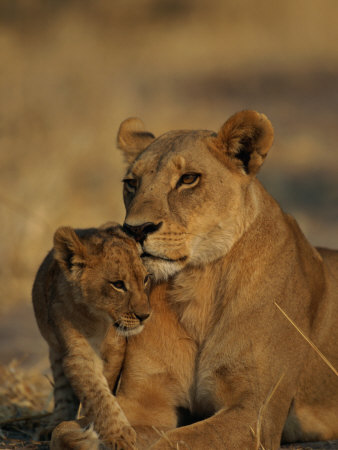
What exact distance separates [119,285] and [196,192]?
1.62 feet

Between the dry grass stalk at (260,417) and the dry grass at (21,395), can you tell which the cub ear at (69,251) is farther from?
the dry grass at (21,395)

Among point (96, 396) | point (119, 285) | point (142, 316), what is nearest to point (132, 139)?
point (119, 285)

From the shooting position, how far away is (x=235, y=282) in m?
3.53

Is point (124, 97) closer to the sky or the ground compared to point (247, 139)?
closer to the sky

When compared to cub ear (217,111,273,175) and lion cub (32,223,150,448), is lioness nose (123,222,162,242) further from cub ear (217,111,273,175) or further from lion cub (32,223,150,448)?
cub ear (217,111,273,175)

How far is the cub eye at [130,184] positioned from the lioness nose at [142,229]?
17.5 inches

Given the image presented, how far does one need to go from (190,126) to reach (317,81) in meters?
2.89

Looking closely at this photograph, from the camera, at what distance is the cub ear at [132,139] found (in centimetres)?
423

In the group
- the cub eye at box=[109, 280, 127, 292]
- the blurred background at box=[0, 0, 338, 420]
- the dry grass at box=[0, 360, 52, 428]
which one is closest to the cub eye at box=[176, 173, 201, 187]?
the cub eye at box=[109, 280, 127, 292]

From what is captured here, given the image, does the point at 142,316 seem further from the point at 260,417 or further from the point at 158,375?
the point at 260,417

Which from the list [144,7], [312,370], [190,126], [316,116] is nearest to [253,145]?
[312,370]

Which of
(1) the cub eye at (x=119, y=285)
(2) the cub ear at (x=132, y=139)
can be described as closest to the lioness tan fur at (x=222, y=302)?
(1) the cub eye at (x=119, y=285)

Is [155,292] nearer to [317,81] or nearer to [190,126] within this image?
[190,126]

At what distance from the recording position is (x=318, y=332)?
3701mm
